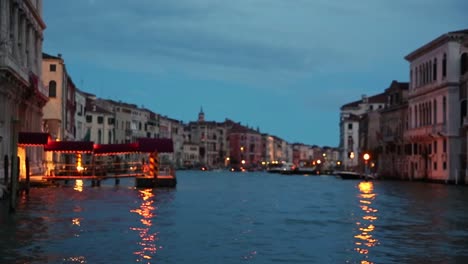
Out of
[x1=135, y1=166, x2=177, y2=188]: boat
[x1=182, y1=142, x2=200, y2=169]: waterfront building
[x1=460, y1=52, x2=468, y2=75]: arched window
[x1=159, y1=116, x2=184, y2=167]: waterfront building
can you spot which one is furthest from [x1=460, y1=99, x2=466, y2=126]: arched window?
[x1=182, y1=142, x2=200, y2=169]: waterfront building

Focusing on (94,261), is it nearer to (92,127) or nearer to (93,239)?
(93,239)

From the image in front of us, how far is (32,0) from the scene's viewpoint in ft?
144

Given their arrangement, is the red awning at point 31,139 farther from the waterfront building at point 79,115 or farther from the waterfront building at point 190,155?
the waterfront building at point 190,155

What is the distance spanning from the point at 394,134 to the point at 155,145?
4204 centimetres

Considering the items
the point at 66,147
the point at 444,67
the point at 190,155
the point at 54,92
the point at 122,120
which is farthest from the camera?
the point at 190,155

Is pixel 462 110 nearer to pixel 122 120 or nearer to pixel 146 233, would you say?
pixel 146 233

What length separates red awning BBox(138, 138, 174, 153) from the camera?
41.2 m

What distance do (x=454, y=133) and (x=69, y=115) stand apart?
3522cm

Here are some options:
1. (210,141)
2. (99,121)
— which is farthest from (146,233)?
(210,141)

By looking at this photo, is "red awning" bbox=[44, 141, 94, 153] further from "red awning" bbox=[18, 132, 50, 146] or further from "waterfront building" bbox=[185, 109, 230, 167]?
"waterfront building" bbox=[185, 109, 230, 167]

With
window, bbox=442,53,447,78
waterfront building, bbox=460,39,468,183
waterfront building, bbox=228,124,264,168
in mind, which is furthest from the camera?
waterfront building, bbox=228,124,264,168

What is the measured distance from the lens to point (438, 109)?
60406 millimetres

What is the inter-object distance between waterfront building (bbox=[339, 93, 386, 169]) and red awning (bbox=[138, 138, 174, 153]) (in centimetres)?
7883

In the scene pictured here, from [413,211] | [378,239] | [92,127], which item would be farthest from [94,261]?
[92,127]
